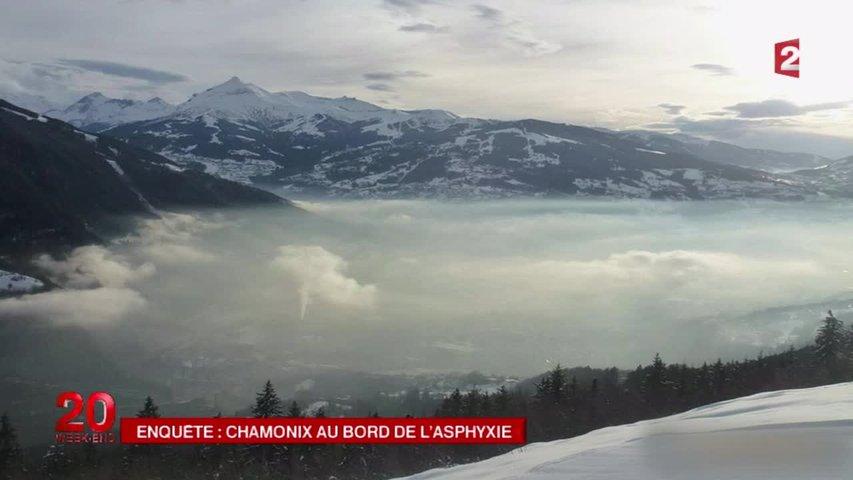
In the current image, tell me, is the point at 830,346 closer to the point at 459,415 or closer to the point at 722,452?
the point at 459,415

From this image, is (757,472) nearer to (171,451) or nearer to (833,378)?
(833,378)

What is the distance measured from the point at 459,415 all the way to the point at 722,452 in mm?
55392

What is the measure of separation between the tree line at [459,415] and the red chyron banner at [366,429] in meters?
6.23

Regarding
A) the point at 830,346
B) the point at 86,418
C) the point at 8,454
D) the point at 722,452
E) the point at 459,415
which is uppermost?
the point at 722,452

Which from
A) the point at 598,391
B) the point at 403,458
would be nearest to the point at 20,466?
the point at 403,458

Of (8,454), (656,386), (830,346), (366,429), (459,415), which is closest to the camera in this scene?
(366,429)

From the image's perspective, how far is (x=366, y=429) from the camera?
43000 millimetres

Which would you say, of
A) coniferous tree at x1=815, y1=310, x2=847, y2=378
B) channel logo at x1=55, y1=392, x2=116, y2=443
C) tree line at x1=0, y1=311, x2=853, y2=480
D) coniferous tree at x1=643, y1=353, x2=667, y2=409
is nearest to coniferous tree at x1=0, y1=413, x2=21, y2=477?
tree line at x1=0, y1=311, x2=853, y2=480

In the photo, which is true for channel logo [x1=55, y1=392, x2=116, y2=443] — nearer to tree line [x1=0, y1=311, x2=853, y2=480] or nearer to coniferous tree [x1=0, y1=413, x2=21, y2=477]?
tree line [x1=0, y1=311, x2=853, y2=480]

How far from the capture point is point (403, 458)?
198 ft

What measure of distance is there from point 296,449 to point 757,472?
2035 inches

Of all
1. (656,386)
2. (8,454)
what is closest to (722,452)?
(656,386)

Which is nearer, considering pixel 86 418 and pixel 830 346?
pixel 86 418

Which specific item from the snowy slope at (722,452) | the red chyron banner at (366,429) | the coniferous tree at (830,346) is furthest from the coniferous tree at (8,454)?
the coniferous tree at (830,346)
